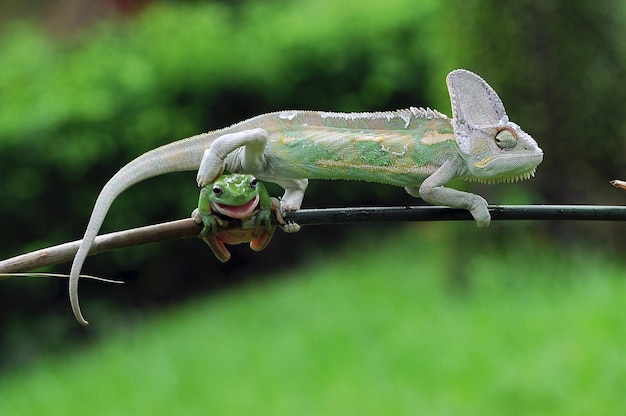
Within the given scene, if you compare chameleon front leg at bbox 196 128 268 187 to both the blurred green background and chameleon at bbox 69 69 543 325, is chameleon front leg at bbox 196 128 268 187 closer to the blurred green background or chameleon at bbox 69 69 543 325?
chameleon at bbox 69 69 543 325

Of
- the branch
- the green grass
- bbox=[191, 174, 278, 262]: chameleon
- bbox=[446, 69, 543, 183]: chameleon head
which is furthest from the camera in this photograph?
the green grass

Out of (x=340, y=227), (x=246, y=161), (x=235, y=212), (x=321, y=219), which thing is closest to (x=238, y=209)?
(x=235, y=212)

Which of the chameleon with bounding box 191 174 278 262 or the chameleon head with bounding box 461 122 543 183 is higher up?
the chameleon head with bounding box 461 122 543 183

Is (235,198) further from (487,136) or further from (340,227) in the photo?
(340,227)

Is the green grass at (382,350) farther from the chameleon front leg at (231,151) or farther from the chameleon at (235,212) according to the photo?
the chameleon at (235,212)

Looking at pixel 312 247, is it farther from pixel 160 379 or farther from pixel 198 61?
pixel 160 379

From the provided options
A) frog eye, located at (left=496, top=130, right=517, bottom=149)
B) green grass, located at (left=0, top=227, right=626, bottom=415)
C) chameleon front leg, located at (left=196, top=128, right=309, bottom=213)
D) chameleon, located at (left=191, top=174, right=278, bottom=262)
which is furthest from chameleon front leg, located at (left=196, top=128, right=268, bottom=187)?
green grass, located at (left=0, top=227, right=626, bottom=415)
